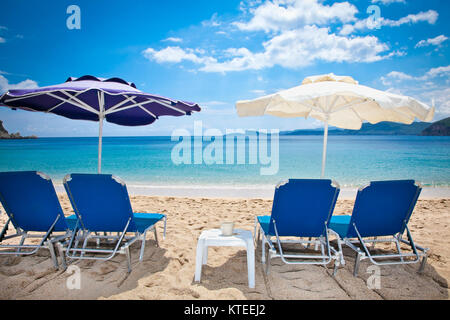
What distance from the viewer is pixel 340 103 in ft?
12.7

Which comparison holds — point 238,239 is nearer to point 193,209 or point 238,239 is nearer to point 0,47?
point 193,209

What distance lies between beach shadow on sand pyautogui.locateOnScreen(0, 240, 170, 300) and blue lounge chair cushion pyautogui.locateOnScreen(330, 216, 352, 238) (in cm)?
190

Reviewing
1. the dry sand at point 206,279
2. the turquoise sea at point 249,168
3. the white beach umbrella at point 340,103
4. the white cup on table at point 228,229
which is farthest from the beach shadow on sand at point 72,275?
the turquoise sea at point 249,168

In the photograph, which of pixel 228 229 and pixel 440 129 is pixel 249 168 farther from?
pixel 440 129

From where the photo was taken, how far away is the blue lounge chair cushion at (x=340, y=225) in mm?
2716

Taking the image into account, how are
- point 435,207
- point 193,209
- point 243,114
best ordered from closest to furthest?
point 243,114
point 193,209
point 435,207

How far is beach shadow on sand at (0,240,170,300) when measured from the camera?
2059 mm

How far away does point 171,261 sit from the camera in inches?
106

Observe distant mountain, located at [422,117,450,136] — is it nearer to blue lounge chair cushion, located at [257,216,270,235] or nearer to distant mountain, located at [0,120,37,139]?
blue lounge chair cushion, located at [257,216,270,235]

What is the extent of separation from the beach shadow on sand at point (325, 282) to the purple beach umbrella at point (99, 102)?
196 cm

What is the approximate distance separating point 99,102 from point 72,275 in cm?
220

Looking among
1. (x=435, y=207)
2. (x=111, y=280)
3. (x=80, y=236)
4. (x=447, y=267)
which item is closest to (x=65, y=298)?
(x=111, y=280)

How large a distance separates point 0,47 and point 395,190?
45.1 meters

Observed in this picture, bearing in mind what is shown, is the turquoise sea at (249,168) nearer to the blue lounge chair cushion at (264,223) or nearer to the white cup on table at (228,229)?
the blue lounge chair cushion at (264,223)
